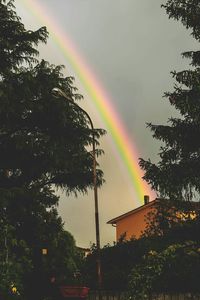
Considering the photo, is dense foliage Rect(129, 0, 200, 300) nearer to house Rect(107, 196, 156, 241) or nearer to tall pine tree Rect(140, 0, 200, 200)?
tall pine tree Rect(140, 0, 200, 200)

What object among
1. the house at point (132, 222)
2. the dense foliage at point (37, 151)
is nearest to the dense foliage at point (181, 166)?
the dense foliage at point (37, 151)

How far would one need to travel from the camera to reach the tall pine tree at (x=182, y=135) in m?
18.5

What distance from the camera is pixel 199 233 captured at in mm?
18688

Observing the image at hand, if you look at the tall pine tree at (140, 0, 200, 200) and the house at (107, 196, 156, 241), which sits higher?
the house at (107, 196, 156, 241)

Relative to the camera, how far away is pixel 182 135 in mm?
19219

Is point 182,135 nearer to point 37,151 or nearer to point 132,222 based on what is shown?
point 37,151

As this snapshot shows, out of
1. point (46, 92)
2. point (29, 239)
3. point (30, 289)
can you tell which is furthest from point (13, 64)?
point (30, 289)

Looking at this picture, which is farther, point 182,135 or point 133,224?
point 133,224

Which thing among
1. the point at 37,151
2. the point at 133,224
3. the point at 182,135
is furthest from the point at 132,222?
the point at 182,135

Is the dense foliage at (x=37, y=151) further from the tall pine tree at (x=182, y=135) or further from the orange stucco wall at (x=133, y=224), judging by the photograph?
the orange stucco wall at (x=133, y=224)

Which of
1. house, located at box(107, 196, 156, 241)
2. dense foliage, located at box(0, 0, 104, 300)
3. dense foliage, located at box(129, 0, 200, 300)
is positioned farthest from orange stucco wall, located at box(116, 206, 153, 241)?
dense foliage, located at box(129, 0, 200, 300)

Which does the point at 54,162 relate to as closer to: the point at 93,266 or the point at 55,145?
the point at 55,145

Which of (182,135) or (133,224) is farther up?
(133,224)

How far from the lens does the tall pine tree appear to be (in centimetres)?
1853
